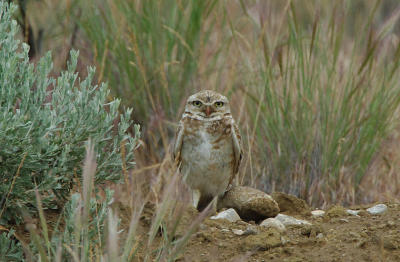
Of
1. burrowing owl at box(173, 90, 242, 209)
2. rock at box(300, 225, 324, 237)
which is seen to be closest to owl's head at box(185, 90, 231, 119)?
burrowing owl at box(173, 90, 242, 209)

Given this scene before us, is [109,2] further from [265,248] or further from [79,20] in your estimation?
[265,248]

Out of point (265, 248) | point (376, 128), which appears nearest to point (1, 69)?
point (265, 248)

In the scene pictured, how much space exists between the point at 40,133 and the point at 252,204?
5.08ft

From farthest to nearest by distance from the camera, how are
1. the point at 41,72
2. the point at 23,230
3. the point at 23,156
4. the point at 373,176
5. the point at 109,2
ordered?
the point at 109,2 → the point at 373,176 → the point at 23,230 → the point at 41,72 → the point at 23,156

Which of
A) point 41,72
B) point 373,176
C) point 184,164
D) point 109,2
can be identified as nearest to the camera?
point 41,72

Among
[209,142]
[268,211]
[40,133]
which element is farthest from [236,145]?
[40,133]

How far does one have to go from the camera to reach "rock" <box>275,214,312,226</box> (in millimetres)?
3658

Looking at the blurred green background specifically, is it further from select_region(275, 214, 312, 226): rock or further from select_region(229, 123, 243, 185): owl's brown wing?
select_region(275, 214, 312, 226): rock

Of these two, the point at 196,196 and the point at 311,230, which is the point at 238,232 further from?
the point at 196,196

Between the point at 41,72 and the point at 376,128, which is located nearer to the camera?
the point at 41,72

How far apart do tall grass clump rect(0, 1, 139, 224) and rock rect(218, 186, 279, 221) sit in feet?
3.33

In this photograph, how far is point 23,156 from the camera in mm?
2934

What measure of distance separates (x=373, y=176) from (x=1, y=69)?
3.01 m

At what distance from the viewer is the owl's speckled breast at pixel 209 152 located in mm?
4426
